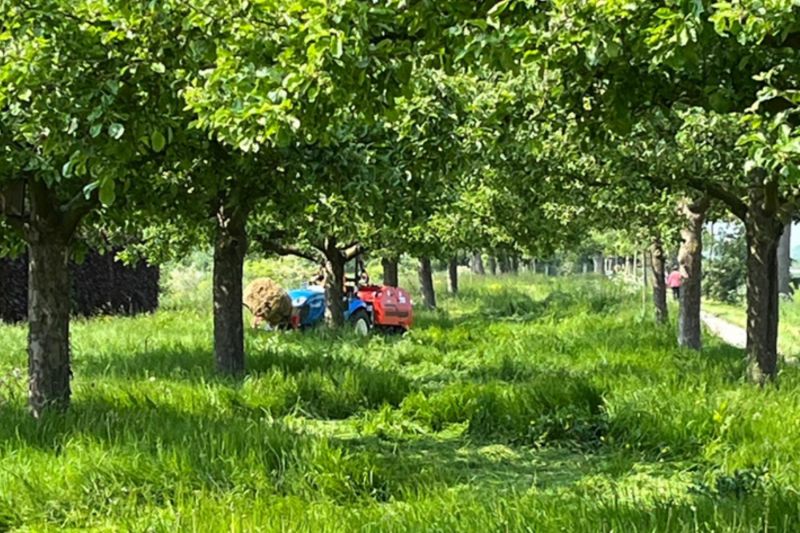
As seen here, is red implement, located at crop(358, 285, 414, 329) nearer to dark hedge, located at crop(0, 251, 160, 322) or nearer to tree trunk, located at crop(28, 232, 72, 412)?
dark hedge, located at crop(0, 251, 160, 322)

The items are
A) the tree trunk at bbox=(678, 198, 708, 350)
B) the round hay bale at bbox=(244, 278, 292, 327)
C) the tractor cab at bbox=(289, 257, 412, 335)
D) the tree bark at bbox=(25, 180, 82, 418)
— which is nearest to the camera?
the tree bark at bbox=(25, 180, 82, 418)

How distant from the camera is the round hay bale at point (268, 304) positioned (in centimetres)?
1591

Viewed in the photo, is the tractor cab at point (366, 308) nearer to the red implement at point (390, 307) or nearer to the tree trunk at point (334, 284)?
the red implement at point (390, 307)

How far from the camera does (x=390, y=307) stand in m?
17.5

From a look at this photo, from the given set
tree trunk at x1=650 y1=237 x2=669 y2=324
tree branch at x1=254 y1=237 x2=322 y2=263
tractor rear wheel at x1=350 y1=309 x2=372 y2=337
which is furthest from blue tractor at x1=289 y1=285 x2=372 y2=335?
tree trunk at x1=650 y1=237 x2=669 y2=324

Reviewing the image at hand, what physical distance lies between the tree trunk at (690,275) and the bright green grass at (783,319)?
265 cm

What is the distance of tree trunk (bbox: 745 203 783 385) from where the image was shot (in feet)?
26.9

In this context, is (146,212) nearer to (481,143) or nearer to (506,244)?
(481,143)

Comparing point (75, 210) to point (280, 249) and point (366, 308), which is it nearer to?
point (280, 249)

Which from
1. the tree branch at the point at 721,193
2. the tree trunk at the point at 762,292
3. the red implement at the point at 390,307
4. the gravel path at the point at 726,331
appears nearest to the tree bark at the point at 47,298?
the tree branch at the point at 721,193

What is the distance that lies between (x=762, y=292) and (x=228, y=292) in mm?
5463

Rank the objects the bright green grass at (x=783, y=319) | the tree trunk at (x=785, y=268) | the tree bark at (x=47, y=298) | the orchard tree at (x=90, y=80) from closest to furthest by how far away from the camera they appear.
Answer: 1. the orchard tree at (x=90, y=80)
2. the tree bark at (x=47, y=298)
3. the bright green grass at (x=783, y=319)
4. the tree trunk at (x=785, y=268)

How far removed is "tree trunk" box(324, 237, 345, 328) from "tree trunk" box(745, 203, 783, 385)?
8.23m

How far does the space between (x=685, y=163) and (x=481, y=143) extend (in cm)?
224
